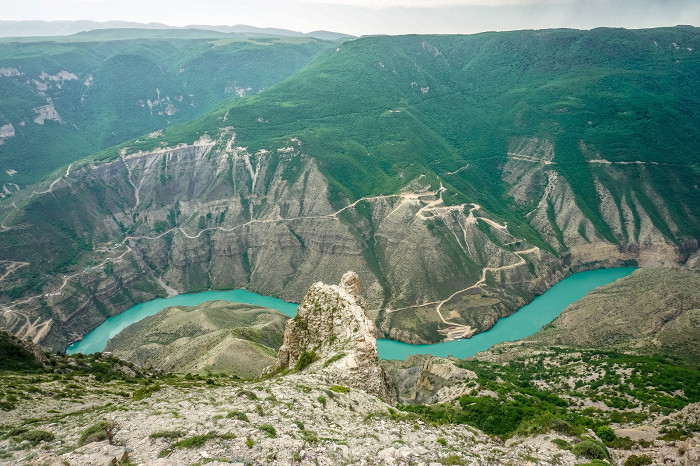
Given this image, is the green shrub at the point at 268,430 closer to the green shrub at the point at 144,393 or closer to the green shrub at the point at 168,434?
the green shrub at the point at 168,434

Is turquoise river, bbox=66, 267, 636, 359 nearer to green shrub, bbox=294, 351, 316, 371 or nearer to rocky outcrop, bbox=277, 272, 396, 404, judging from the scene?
rocky outcrop, bbox=277, 272, 396, 404

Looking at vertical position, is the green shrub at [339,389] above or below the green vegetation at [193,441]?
below

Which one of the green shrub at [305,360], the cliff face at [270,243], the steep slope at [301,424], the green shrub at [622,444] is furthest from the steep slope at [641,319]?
the green shrub at [305,360]

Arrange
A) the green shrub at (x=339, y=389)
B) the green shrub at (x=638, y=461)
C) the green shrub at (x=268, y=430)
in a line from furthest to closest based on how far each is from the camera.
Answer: the green shrub at (x=339, y=389) → the green shrub at (x=638, y=461) → the green shrub at (x=268, y=430)

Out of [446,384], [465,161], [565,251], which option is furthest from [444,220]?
[446,384]

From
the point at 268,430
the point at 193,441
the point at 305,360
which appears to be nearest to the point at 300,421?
the point at 268,430
